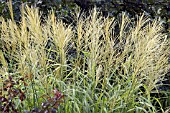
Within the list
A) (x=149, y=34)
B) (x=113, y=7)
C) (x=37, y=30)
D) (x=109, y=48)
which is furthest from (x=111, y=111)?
(x=113, y=7)

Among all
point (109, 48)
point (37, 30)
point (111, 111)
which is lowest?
point (111, 111)

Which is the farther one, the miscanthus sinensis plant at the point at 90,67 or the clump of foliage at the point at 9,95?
the miscanthus sinensis plant at the point at 90,67

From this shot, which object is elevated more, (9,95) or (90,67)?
(90,67)

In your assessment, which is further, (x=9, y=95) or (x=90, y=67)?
(x=90, y=67)

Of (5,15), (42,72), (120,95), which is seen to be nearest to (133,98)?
(120,95)

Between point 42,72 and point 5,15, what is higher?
point 5,15

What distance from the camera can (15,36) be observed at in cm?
335

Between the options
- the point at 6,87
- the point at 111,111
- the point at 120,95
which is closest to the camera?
the point at 6,87

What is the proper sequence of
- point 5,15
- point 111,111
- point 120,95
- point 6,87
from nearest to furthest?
point 6,87, point 111,111, point 120,95, point 5,15

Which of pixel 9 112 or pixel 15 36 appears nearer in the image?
pixel 9 112

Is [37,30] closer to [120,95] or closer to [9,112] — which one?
[9,112]

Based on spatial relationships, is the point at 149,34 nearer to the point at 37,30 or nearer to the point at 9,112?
the point at 37,30

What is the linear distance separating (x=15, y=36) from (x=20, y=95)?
1.95ft

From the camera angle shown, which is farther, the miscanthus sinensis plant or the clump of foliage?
the miscanthus sinensis plant
